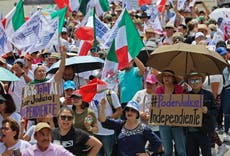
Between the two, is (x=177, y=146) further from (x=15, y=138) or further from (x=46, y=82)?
(x=15, y=138)

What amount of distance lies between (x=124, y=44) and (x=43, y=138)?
127 inches

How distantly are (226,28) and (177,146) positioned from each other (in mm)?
7018

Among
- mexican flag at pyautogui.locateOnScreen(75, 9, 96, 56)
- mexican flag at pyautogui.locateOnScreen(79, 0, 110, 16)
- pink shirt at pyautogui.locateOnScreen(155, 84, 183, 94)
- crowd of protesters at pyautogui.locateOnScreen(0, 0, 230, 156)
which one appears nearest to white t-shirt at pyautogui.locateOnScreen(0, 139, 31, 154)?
crowd of protesters at pyautogui.locateOnScreen(0, 0, 230, 156)

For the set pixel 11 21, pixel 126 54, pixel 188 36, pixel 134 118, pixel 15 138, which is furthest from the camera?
pixel 188 36

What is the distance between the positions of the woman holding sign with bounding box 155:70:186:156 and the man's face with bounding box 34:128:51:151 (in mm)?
2392

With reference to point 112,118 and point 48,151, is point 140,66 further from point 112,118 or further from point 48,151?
point 48,151

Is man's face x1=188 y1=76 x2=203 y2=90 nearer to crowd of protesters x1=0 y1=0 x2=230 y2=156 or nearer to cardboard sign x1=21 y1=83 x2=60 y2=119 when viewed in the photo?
crowd of protesters x1=0 y1=0 x2=230 y2=156

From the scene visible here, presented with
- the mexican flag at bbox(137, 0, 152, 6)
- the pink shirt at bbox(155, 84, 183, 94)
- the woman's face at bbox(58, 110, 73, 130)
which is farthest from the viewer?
the mexican flag at bbox(137, 0, 152, 6)

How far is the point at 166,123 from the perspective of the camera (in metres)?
8.00

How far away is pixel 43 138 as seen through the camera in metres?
6.30

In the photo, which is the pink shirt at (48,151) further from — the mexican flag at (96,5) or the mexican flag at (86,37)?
the mexican flag at (96,5)

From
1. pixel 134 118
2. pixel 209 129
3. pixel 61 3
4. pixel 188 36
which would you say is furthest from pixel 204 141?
pixel 61 3

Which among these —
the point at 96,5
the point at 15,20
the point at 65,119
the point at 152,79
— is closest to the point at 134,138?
the point at 65,119

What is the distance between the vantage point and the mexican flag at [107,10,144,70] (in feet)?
30.0
